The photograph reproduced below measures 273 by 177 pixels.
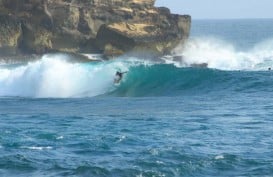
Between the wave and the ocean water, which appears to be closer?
the ocean water

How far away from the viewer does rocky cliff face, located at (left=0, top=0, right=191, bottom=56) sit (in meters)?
56.3

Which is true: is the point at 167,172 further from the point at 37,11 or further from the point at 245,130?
the point at 37,11

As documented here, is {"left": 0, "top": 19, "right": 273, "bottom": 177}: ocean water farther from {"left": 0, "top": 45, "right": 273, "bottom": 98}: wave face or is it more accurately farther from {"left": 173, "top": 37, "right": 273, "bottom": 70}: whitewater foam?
{"left": 173, "top": 37, "right": 273, "bottom": 70}: whitewater foam

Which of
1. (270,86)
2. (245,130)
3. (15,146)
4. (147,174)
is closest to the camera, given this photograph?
(147,174)

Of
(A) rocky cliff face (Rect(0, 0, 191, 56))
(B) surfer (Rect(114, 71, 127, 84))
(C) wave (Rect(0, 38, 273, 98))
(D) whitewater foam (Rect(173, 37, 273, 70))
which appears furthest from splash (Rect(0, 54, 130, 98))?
(A) rocky cliff face (Rect(0, 0, 191, 56))

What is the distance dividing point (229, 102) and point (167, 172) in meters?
11.7

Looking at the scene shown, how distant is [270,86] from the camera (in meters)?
29.2

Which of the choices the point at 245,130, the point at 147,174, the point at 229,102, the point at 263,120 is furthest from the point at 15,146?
the point at 229,102

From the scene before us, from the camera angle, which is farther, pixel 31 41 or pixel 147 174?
pixel 31 41

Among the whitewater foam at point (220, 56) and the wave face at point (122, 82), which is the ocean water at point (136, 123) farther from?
the whitewater foam at point (220, 56)

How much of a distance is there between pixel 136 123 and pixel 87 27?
40.7m

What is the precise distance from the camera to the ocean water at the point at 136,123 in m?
14.5

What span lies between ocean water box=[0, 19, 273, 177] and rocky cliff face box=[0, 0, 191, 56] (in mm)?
17672

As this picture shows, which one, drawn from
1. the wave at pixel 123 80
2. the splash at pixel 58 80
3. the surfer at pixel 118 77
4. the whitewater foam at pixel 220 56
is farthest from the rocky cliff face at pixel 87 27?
the surfer at pixel 118 77
